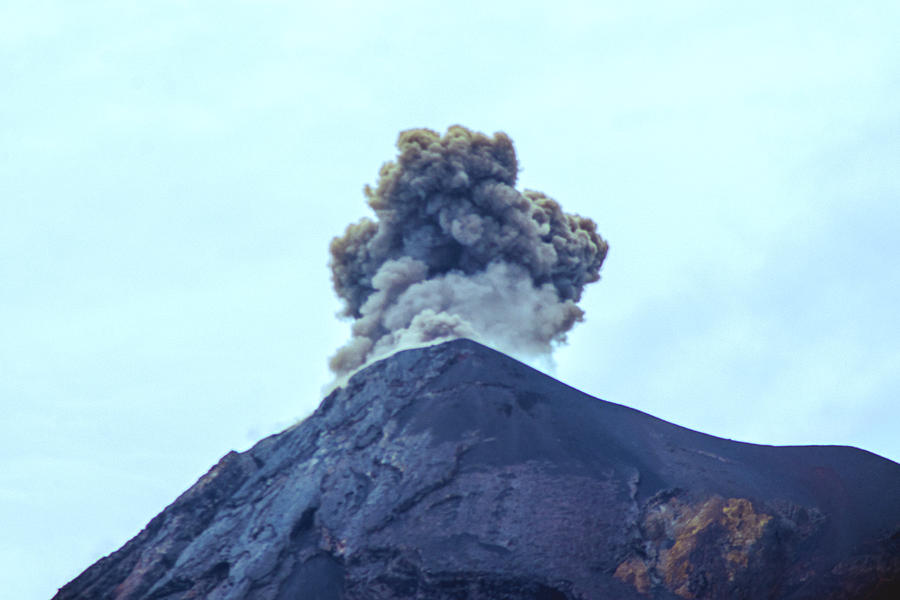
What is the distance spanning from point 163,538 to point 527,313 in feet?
50.5

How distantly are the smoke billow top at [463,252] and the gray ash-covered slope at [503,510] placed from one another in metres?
8.88

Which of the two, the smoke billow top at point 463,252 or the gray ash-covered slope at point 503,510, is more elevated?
the smoke billow top at point 463,252

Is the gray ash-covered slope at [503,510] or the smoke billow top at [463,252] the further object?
the smoke billow top at [463,252]

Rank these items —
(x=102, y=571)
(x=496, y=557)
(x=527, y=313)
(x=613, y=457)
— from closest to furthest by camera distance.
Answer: (x=496, y=557)
(x=613, y=457)
(x=102, y=571)
(x=527, y=313)

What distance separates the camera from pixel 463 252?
32906 millimetres

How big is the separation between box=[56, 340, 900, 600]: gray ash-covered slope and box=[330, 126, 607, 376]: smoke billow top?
29.1ft

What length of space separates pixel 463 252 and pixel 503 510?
17.2 meters

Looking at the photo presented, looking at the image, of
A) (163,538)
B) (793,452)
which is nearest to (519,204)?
(793,452)

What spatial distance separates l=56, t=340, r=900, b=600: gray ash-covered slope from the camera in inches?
613

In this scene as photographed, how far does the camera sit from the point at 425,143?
3347cm

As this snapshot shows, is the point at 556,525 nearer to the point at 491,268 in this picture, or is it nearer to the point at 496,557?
the point at 496,557

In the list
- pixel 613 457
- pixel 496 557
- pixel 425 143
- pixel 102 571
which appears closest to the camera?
pixel 496 557

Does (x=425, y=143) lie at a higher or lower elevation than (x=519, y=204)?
higher

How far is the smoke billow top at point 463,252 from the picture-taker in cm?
3044
